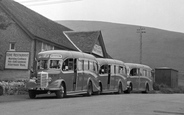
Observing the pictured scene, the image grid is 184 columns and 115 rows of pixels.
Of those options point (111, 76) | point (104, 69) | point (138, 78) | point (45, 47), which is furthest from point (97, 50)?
point (104, 69)

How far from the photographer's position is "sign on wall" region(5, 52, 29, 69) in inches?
1121

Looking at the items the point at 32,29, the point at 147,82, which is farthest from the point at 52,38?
the point at 147,82

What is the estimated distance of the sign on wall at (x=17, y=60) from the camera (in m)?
28.5

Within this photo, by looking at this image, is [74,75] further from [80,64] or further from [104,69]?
[104,69]

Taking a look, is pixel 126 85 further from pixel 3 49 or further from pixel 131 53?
pixel 131 53

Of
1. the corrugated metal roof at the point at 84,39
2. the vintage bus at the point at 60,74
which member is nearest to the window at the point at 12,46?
the corrugated metal roof at the point at 84,39

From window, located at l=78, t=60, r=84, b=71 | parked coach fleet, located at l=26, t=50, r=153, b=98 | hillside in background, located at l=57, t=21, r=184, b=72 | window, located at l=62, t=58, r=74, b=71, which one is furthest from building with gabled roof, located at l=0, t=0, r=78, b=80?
hillside in background, located at l=57, t=21, r=184, b=72

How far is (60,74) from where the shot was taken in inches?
773

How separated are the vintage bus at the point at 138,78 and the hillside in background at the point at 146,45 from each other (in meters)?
44.2

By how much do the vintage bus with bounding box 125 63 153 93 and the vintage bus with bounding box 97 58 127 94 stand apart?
215 centimetres

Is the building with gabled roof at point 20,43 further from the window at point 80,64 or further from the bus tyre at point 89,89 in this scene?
the window at point 80,64

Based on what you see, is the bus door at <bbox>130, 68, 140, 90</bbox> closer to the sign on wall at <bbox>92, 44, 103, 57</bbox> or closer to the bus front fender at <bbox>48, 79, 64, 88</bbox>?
the sign on wall at <bbox>92, 44, 103, 57</bbox>

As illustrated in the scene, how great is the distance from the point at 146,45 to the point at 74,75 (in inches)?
3051

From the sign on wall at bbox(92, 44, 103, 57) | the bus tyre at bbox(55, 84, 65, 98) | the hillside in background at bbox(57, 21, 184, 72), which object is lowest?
the bus tyre at bbox(55, 84, 65, 98)
